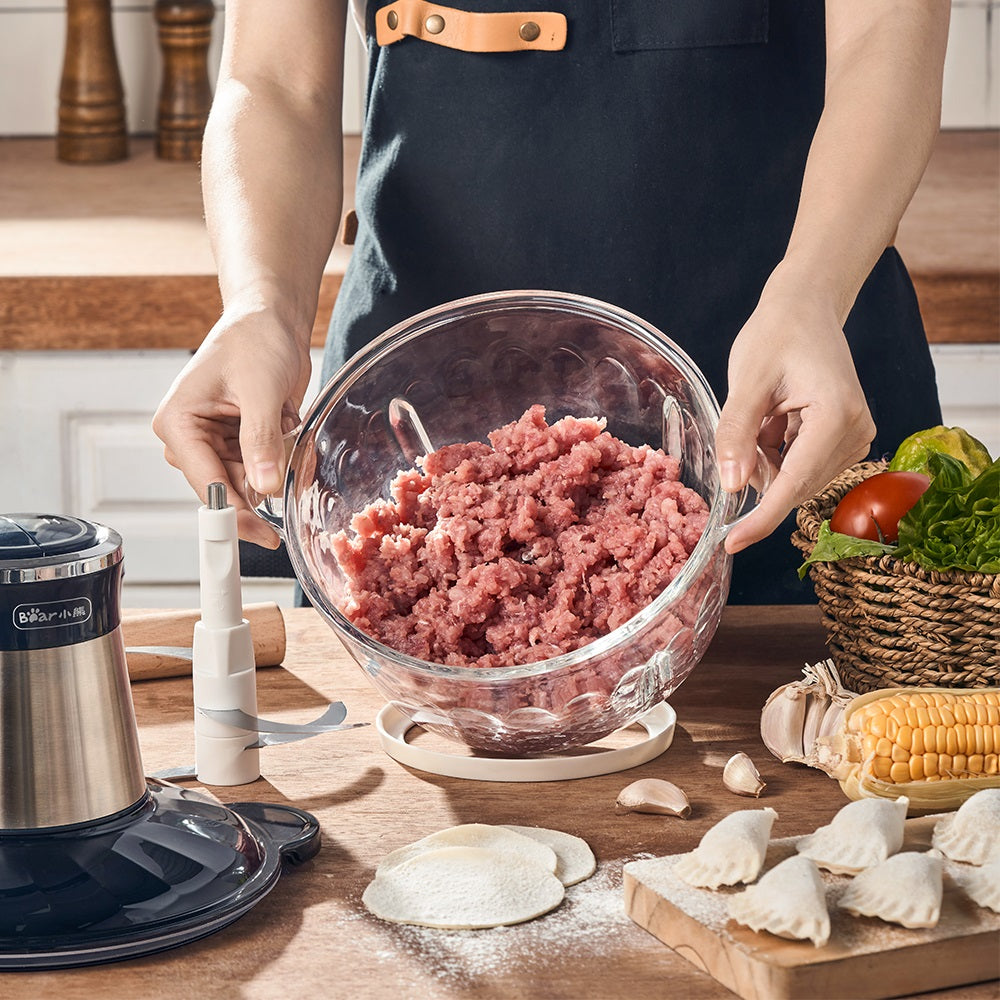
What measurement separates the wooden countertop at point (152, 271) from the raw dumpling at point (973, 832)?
4.40 ft

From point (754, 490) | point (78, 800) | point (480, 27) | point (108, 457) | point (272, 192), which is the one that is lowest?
point (108, 457)

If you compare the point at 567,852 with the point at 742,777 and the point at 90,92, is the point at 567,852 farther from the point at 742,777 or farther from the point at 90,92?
the point at 90,92

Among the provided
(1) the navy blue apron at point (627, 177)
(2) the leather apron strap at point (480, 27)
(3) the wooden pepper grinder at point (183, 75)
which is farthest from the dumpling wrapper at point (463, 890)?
(3) the wooden pepper grinder at point (183, 75)

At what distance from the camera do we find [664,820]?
87 centimetres

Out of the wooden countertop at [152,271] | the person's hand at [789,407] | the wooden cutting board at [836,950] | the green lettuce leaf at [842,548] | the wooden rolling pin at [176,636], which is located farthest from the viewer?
the wooden countertop at [152,271]

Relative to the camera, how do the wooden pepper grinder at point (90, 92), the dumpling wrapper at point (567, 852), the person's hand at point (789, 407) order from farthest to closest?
1. the wooden pepper grinder at point (90, 92)
2. the person's hand at point (789, 407)
3. the dumpling wrapper at point (567, 852)

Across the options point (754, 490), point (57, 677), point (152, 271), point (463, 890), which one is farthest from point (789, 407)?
point (152, 271)

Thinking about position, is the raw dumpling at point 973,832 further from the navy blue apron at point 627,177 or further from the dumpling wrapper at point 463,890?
the navy blue apron at point 627,177

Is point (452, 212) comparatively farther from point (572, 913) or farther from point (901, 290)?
point (572, 913)

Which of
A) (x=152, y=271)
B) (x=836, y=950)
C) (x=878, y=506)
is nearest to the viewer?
(x=836, y=950)

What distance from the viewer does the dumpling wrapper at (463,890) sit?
0.75 metres

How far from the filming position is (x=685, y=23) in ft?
4.48

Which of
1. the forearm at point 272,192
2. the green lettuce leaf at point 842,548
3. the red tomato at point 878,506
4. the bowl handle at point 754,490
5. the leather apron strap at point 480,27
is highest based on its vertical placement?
the leather apron strap at point 480,27

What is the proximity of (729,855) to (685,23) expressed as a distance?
90 centimetres
